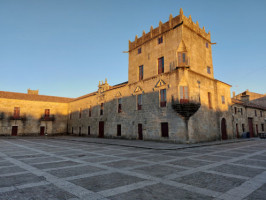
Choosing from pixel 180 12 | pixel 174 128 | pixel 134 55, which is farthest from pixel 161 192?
pixel 134 55

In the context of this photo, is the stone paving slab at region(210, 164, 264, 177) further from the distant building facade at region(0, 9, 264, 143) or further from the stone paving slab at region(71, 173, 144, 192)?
the distant building facade at region(0, 9, 264, 143)

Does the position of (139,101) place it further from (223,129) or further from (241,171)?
(241,171)

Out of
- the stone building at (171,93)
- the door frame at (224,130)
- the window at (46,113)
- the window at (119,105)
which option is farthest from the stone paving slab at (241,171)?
the window at (46,113)

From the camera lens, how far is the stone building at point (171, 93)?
17.4 meters

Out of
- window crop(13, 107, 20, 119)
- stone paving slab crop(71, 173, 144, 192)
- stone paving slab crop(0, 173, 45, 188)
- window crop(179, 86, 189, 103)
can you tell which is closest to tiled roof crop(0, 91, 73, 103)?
window crop(13, 107, 20, 119)

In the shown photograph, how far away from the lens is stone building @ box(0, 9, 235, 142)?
17406mm

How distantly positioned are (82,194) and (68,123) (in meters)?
37.4

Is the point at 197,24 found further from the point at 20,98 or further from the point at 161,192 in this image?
the point at 20,98

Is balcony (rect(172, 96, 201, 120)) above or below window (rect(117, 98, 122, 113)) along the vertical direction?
below

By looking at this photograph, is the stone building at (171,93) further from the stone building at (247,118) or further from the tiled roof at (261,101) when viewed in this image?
the tiled roof at (261,101)

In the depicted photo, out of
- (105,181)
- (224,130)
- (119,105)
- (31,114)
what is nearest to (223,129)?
(224,130)

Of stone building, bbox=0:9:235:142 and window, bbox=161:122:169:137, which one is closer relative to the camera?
stone building, bbox=0:9:235:142

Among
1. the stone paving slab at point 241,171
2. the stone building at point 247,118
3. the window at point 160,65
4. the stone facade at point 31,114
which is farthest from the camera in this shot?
the stone facade at point 31,114

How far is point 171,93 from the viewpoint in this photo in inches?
705
